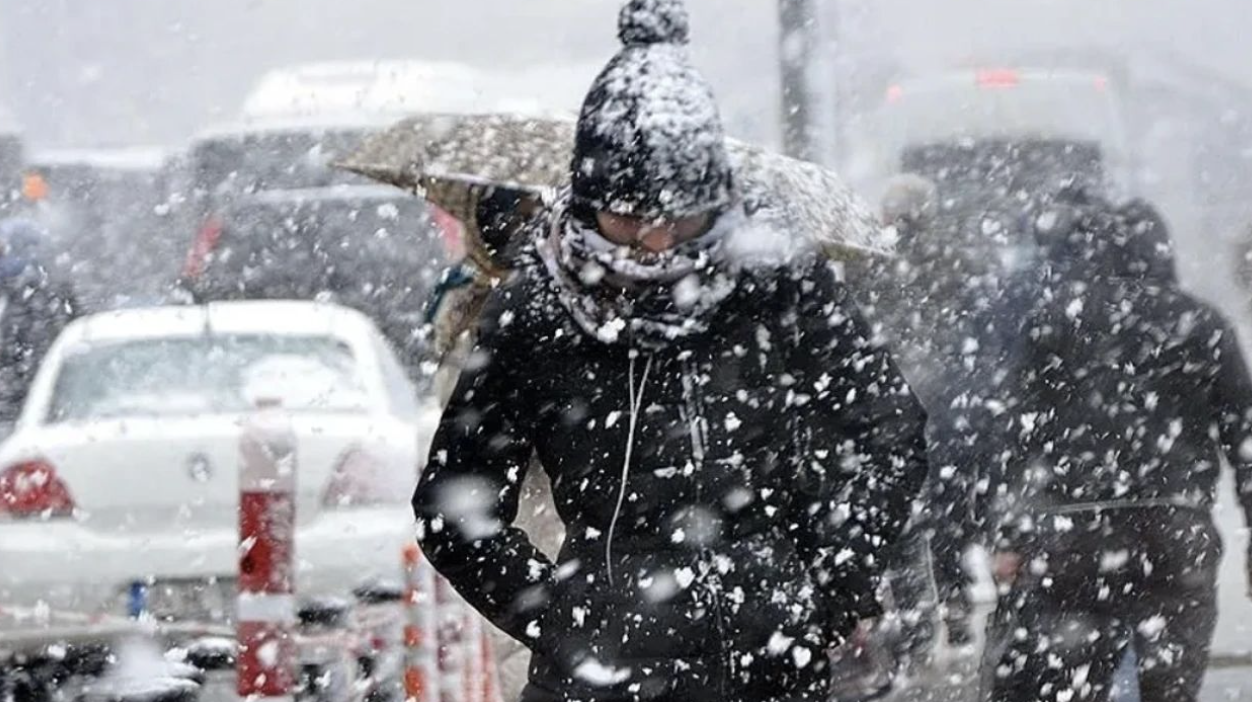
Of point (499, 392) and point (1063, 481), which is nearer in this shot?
point (499, 392)

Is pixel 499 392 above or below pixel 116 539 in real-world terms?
above

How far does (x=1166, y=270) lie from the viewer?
19.3 feet

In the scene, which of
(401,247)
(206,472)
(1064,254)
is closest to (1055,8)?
(401,247)

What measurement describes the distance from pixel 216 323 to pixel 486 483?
19.7 ft

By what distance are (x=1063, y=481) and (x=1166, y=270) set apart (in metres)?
0.55

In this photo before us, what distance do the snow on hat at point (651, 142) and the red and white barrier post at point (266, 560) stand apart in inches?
83.2

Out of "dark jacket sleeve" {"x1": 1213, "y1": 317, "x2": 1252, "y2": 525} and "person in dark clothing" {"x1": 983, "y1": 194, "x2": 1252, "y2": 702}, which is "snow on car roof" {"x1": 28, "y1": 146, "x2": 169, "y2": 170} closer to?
"person in dark clothing" {"x1": 983, "y1": 194, "x2": 1252, "y2": 702}

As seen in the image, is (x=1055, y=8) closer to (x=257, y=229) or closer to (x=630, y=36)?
(x=257, y=229)

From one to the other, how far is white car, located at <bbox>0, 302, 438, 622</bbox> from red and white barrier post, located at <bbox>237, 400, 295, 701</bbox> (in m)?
2.70

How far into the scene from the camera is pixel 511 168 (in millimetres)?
6547

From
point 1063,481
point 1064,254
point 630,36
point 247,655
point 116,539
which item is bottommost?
point 116,539

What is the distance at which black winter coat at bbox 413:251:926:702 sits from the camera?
3.97 m

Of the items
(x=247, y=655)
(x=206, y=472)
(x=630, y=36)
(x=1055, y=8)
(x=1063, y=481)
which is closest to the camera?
(x=630, y=36)

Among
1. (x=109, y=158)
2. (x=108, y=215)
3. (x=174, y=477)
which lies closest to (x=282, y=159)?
(x=109, y=158)
